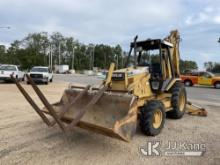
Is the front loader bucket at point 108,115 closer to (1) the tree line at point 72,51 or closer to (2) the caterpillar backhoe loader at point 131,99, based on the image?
(2) the caterpillar backhoe loader at point 131,99

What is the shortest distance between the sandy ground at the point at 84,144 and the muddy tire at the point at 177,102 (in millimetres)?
319

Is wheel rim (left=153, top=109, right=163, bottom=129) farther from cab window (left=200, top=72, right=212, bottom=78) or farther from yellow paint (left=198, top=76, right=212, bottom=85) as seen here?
cab window (left=200, top=72, right=212, bottom=78)

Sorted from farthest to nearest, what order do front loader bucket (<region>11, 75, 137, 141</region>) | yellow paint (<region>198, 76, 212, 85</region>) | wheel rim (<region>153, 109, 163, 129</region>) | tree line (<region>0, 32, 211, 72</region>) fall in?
tree line (<region>0, 32, 211, 72</region>) < yellow paint (<region>198, 76, 212, 85</region>) < wheel rim (<region>153, 109, 163, 129</region>) < front loader bucket (<region>11, 75, 137, 141</region>)

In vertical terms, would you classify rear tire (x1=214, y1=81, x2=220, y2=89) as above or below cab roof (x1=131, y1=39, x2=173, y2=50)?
below

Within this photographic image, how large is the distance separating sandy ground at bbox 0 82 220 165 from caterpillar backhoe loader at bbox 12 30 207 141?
41 centimetres

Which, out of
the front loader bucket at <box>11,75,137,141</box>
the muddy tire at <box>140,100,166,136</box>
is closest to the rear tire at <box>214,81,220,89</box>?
the muddy tire at <box>140,100,166,136</box>

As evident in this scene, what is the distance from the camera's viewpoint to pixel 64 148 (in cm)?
575

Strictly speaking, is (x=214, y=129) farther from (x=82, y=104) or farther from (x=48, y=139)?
(x=48, y=139)

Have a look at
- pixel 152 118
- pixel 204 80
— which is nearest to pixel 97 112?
pixel 152 118

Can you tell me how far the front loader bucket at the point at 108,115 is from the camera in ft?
17.2

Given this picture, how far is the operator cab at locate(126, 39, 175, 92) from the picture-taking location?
25.8 feet

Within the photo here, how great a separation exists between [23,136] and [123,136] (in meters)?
2.60

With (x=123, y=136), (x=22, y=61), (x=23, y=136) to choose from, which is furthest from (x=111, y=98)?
(x=22, y=61)

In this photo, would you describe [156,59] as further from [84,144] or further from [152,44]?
[84,144]
